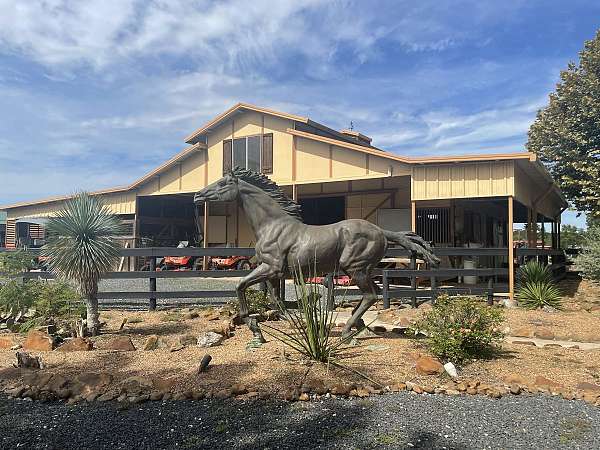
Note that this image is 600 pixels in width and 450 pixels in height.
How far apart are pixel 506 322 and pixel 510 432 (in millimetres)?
5543

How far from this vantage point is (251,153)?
709 inches

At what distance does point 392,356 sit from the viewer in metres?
5.32

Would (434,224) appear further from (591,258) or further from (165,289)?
(165,289)

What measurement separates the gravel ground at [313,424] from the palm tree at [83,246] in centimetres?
271

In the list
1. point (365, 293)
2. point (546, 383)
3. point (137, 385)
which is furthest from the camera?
point (365, 293)

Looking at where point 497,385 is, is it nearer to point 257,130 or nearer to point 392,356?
point 392,356

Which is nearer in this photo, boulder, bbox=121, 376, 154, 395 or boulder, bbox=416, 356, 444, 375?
boulder, bbox=121, 376, 154, 395

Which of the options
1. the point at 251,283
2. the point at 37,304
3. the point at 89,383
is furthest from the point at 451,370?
the point at 37,304

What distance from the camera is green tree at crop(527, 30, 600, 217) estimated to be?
1670 centimetres

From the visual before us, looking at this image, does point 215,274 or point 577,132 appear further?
point 577,132

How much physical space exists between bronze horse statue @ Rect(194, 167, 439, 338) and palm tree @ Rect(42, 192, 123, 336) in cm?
170

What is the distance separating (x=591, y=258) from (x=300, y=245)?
9025 millimetres

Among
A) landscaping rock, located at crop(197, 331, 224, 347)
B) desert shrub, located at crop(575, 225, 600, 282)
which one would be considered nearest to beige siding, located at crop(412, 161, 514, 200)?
desert shrub, located at crop(575, 225, 600, 282)

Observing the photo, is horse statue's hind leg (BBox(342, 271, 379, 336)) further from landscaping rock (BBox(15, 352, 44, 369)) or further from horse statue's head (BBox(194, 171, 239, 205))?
landscaping rock (BBox(15, 352, 44, 369))
